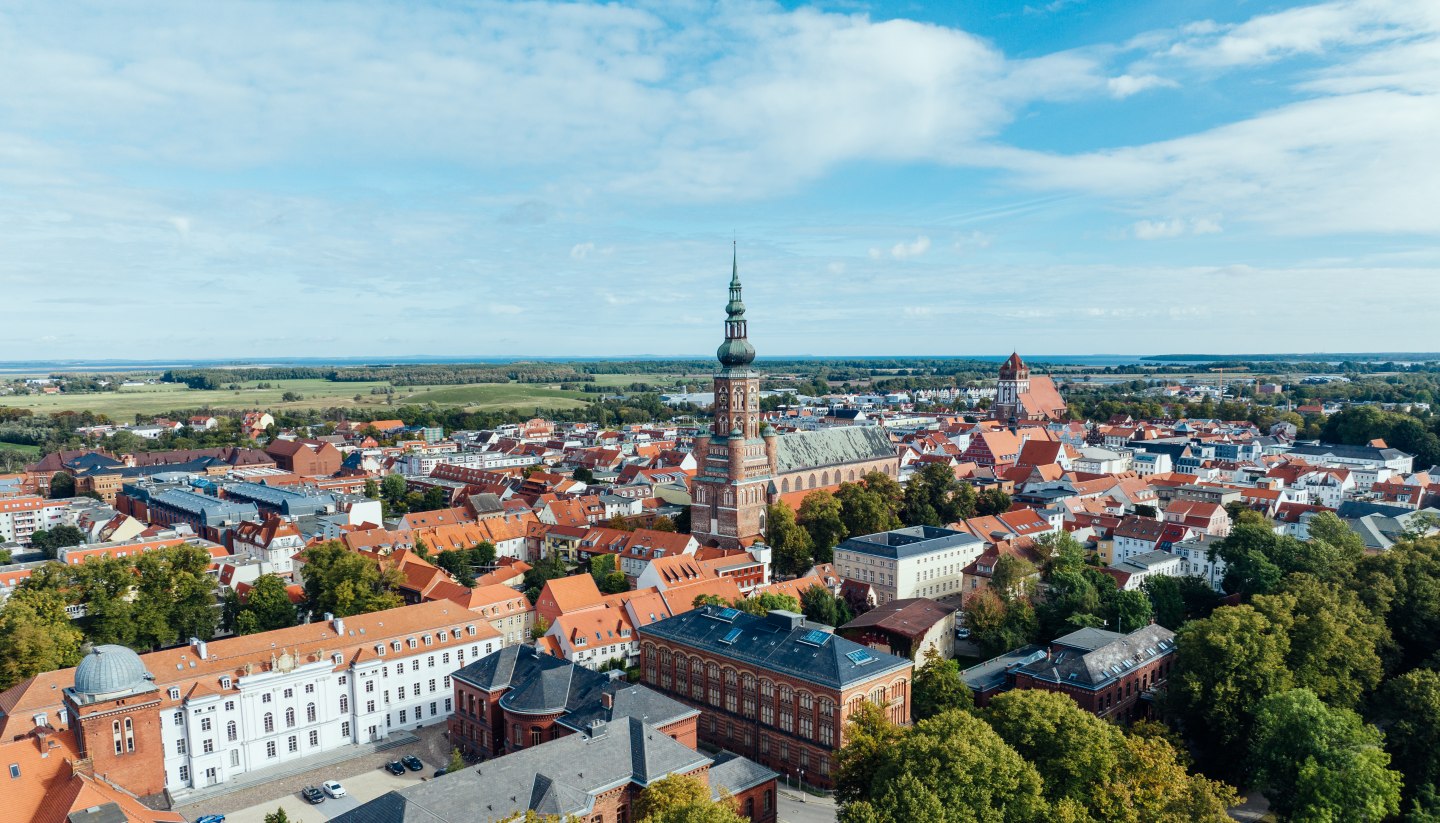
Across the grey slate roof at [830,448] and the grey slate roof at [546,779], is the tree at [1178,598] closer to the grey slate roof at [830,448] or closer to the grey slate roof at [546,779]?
the grey slate roof at [546,779]

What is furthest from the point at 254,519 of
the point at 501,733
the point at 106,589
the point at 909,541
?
the point at 909,541

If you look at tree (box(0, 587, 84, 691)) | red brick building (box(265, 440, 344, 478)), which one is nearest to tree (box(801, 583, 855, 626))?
tree (box(0, 587, 84, 691))

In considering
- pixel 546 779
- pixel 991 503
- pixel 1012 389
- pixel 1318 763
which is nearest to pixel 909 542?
pixel 991 503

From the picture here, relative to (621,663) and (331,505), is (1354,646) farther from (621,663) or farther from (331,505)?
(331,505)

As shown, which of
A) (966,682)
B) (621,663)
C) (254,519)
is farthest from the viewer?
(254,519)

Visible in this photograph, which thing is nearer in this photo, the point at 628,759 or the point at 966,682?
the point at 628,759

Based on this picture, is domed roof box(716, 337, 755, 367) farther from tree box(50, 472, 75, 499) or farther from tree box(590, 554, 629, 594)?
tree box(50, 472, 75, 499)
